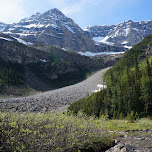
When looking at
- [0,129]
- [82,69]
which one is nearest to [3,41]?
[82,69]

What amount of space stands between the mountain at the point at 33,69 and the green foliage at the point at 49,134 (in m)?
88.4

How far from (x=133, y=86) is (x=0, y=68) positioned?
99413mm

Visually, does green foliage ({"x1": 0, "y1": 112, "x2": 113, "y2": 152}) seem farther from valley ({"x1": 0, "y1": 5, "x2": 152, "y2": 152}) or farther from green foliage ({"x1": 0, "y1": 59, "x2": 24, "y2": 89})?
green foliage ({"x1": 0, "y1": 59, "x2": 24, "y2": 89})

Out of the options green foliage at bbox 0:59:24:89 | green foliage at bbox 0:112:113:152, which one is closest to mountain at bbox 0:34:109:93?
green foliage at bbox 0:59:24:89

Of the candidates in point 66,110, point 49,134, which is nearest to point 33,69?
point 66,110

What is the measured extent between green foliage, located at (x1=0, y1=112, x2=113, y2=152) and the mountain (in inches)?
3480

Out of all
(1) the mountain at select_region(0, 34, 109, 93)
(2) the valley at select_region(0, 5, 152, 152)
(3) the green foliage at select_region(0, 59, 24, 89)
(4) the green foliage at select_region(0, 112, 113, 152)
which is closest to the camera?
(4) the green foliage at select_region(0, 112, 113, 152)

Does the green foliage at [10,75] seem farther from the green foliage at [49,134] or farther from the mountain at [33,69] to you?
the green foliage at [49,134]

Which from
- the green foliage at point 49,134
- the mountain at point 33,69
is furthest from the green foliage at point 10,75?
the green foliage at point 49,134

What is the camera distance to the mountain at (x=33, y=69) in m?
108

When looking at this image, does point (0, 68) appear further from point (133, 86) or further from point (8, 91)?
point (133, 86)

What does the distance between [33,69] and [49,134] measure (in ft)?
447

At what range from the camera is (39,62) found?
14750 cm

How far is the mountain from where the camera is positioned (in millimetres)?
107562
